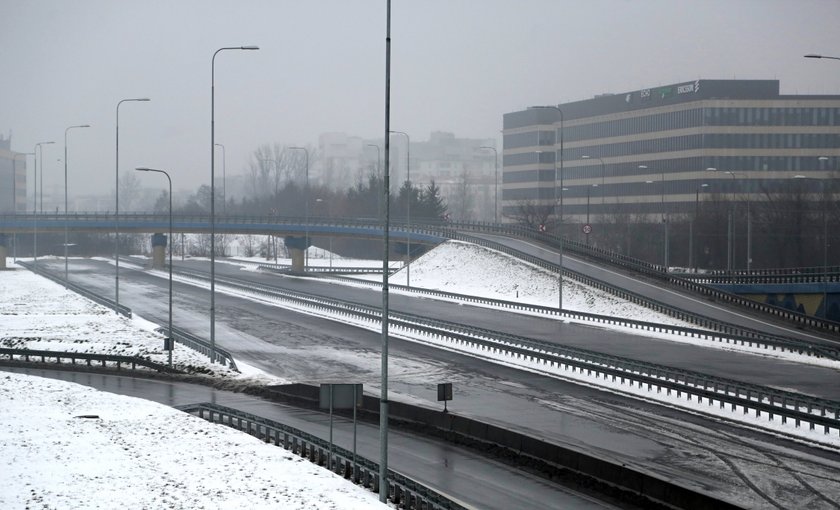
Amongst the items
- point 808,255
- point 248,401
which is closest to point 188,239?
point 808,255

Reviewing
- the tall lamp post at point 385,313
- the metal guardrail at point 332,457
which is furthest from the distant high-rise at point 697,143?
the tall lamp post at point 385,313

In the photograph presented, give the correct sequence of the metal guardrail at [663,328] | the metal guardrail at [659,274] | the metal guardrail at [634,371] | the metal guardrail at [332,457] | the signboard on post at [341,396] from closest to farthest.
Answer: the metal guardrail at [332,457]
the signboard on post at [341,396]
the metal guardrail at [634,371]
the metal guardrail at [663,328]
the metal guardrail at [659,274]

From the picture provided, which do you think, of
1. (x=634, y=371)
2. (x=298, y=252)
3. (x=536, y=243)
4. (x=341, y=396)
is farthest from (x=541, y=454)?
(x=298, y=252)

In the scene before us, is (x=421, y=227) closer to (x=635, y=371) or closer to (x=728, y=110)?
(x=728, y=110)

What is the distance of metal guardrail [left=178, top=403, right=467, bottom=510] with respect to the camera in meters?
22.3

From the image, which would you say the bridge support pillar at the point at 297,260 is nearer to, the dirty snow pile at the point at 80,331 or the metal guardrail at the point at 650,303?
the metal guardrail at the point at 650,303

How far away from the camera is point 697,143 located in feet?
416

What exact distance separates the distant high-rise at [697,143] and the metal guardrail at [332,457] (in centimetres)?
8899

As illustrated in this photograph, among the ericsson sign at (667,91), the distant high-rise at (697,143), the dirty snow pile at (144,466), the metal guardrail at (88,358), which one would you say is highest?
the ericsson sign at (667,91)

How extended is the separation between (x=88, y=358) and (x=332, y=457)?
1091 inches

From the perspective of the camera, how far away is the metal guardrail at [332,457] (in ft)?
73.2

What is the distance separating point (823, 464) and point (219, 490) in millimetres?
15694

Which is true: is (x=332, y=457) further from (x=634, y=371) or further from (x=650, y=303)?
(x=650, y=303)

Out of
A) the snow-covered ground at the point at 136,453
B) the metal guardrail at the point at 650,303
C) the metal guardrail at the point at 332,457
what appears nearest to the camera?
the metal guardrail at the point at 332,457
